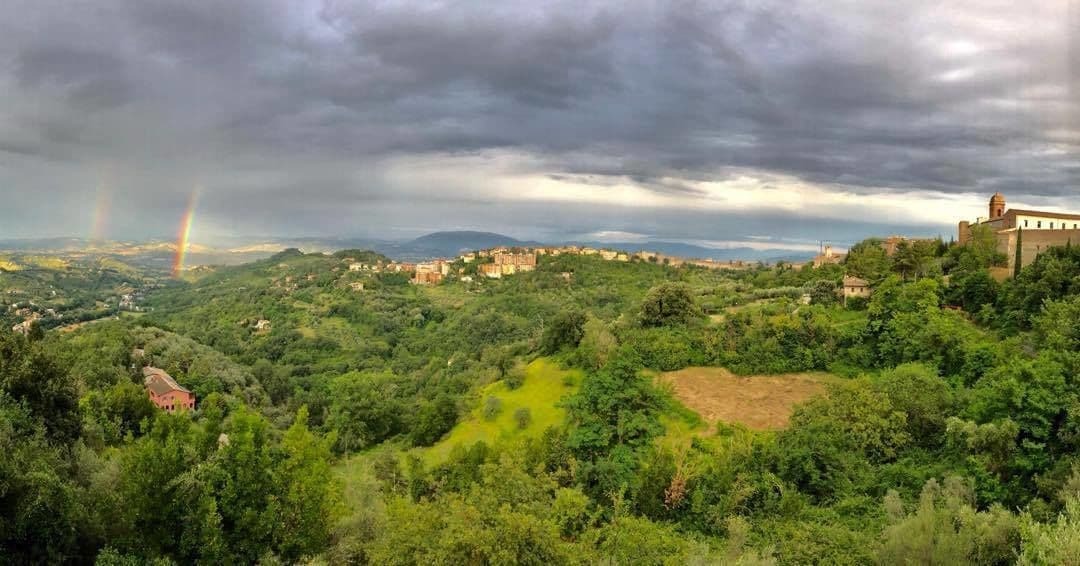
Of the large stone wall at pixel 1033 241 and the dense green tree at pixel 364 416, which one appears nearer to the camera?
the large stone wall at pixel 1033 241

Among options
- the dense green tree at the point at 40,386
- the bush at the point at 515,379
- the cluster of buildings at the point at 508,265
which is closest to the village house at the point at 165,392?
the bush at the point at 515,379

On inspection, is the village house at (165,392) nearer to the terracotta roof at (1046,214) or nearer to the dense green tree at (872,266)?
the dense green tree at (872,266)

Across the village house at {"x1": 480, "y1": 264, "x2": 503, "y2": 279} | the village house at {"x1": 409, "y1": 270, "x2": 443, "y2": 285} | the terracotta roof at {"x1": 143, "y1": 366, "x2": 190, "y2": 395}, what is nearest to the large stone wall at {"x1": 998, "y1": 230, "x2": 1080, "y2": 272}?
the terracotta roof at {"x1": 143, "y1": 366, "x2": 190, "y2": 395}

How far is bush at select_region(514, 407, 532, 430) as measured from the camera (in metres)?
31.8

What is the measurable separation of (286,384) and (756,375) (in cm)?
4795

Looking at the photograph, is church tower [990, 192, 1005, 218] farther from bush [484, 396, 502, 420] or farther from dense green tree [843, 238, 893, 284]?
bush [484, 396, 502, 420]

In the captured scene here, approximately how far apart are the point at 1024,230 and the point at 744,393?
2017 cm

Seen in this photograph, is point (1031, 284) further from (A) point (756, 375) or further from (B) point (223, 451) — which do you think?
(B) point (223, 451)

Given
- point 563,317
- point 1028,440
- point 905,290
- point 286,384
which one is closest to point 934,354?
point 905,290

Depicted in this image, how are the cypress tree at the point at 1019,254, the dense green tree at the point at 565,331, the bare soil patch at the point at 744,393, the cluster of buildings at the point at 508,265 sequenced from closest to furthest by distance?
the bare soil patch at the point at 744,393
the cypress tree at the point at 1019,254
the dense green tree at the point at 565,331
the cluster of buildings at the point at 508,265

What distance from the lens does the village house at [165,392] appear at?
3781 centimetres

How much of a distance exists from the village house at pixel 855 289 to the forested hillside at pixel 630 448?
45.9 inches

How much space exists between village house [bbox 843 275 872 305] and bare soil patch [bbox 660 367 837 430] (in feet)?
32.4

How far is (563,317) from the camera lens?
43.5m
